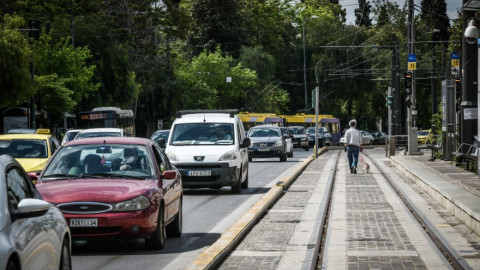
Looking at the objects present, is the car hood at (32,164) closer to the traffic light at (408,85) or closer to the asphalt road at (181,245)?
the asphalt road at (181,245)

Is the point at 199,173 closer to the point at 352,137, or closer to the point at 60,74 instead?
the point at 352,137

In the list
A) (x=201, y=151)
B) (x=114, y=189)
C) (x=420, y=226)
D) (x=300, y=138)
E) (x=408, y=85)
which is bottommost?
(x=420, y=226)

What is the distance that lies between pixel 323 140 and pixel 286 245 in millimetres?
73384

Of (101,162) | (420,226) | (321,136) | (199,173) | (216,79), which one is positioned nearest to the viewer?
(101,162)

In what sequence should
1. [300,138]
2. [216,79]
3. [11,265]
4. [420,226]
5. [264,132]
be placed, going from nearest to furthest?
[11,265]
[420,226]
[264,132]
[300,138]
[216,79]

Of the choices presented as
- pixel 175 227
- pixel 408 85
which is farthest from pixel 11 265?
pixel 408 85

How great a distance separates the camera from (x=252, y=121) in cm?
8731

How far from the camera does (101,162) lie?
13242 millimetres

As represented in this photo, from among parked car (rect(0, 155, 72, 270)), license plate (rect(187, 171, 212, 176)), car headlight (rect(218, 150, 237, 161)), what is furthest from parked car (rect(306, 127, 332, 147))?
parked car (rect(0, 155, 72, 270))

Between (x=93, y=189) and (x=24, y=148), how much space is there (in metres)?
7.71

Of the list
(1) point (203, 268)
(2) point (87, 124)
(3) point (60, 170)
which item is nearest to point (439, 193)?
(3) point (60, 170)

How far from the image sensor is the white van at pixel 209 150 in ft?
76.2

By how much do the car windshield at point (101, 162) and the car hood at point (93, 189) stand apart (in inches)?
10.6

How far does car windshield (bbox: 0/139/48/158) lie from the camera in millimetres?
19438
